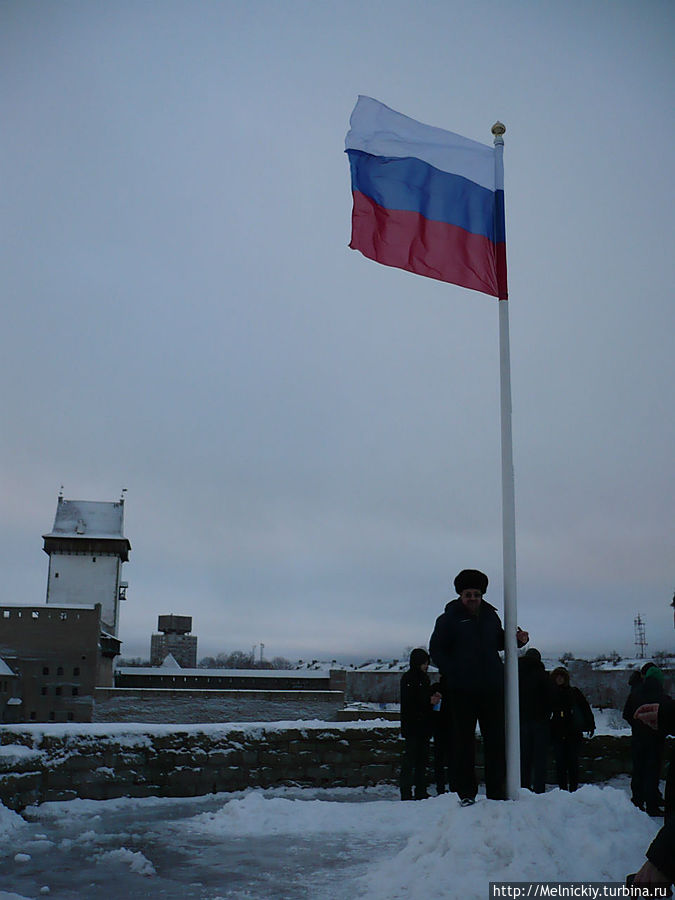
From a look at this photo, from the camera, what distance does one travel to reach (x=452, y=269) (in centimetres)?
723

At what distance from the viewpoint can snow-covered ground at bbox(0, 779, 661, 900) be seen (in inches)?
182

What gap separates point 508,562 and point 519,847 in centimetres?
214

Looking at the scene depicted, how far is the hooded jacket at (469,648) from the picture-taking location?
578 cm

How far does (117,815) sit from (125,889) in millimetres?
2345

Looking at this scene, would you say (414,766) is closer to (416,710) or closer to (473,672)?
(416,710)

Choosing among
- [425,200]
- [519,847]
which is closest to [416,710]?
[519,847]

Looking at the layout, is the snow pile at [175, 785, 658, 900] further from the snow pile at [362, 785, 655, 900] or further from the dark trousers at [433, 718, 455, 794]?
the dark trousers at [433, 718, 455, 794]

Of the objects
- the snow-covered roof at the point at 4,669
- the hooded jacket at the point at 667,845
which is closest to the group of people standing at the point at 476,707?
the hooded jacket at the point at 667,845

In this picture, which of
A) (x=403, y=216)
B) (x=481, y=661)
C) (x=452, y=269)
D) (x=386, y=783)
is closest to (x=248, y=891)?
(x=481, y=661)

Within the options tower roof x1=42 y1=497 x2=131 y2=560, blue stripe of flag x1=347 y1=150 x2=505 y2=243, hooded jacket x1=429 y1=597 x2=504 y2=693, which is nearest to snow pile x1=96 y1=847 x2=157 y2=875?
hooded jacket x1=429 y1=597 x2=504 y2=693

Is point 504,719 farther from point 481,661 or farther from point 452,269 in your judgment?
point 452,269

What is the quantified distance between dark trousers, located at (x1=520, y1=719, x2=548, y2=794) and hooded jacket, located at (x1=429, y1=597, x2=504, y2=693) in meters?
2.66

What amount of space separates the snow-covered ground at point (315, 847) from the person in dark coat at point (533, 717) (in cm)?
160

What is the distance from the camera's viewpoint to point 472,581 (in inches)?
236
